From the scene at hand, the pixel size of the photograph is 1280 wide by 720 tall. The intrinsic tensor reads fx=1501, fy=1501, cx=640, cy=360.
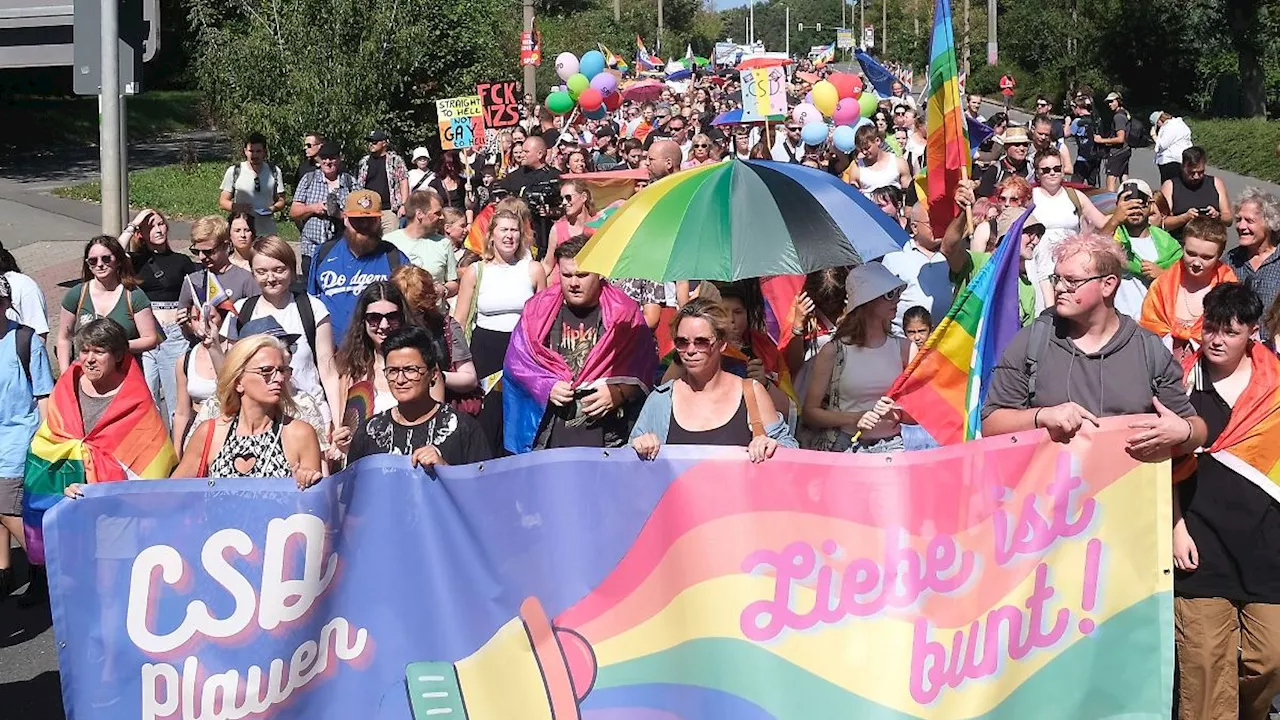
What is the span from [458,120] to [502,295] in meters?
10.0

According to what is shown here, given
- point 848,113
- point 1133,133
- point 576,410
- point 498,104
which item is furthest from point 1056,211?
point 848,113

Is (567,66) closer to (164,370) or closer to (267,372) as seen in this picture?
(164,370)

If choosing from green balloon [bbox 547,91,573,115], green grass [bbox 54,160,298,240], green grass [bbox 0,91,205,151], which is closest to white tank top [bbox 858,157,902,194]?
green grass [bbox 54,160,298,240]

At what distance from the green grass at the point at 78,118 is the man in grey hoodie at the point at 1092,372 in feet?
104

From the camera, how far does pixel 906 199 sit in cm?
1237

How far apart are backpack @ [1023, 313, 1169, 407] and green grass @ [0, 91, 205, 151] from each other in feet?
104

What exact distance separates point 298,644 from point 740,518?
1.46m

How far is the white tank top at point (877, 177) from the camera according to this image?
40.0 ft

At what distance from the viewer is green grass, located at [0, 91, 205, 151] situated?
3441 cm

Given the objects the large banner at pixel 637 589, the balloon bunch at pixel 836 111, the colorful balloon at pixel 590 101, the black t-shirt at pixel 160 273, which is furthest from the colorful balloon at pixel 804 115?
the large banner at pixel 637 589

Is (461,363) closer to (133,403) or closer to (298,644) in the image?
(133,403)

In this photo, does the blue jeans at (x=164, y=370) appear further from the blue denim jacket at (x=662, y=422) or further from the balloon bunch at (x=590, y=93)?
the balloon bunch at (x=590, y=93)

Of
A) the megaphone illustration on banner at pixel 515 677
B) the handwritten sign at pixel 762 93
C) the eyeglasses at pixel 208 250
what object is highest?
the handwritten sign at pixel 762 93

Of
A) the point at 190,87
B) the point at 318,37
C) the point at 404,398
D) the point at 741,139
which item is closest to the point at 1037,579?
the point at 404,398
